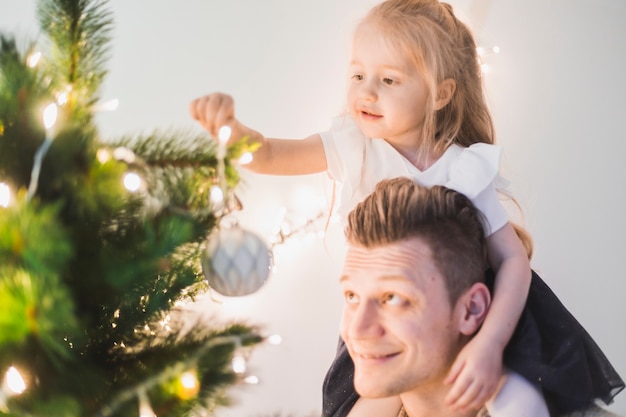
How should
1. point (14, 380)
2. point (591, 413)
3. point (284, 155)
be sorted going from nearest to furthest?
point (14, 380) < point (591, 413) < point (284, 155)

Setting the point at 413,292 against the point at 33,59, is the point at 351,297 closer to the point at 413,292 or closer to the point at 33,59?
the point at 413,292

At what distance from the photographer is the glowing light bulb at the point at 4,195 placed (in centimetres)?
61

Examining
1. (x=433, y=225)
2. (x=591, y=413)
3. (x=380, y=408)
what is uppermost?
(x=433, y=225)

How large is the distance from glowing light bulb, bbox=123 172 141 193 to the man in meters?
0.31

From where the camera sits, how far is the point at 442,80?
1018 mm

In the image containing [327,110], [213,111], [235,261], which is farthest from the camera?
[327,110]

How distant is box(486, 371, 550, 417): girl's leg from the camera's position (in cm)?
87

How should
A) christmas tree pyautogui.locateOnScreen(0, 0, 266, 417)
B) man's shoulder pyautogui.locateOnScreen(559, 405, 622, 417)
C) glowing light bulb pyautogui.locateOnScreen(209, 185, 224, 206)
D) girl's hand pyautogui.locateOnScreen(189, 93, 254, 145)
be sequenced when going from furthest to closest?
man's shoulder pyautogui.locateOnScreen(559, 405, 622, 417) → girl's hand pyautogui.locateOnScreen(189, 93, 254, 145) → glowing light bulb pyautogui.locateOnScreen(209, 185, 224, 206) → christmas tree pyautogui.locateOnScreen(0, 0, 266, 417)

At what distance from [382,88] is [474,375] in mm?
354

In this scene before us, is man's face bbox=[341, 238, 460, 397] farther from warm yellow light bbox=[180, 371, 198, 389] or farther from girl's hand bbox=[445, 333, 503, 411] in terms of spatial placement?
warm yellow light bbox=[180, 371, 198, 389]

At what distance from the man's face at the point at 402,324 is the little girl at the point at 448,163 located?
0.03 meters

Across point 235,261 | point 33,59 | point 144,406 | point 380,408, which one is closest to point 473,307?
point 380,408

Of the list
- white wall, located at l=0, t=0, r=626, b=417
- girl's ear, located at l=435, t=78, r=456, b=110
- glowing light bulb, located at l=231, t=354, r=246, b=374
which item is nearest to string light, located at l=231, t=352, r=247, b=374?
glowing light bulb, located at l=231, t=354, r=246, b=374

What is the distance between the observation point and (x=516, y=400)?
88cm
